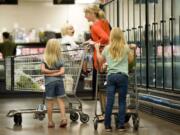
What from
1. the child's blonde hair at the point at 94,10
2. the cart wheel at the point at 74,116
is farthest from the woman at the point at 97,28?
the cart wheel at the point at 74,116

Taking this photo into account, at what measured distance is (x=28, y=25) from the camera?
1483 cm

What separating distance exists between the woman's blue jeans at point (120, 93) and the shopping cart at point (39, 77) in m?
0.93

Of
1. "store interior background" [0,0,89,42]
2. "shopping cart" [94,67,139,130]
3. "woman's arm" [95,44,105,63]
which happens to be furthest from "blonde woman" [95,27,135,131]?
"store interior background" [0,0,89,42]

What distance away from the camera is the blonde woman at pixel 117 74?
6.53m

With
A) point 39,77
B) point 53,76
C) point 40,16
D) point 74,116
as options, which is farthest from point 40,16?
point 53,76

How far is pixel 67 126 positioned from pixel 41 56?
1.30 meters

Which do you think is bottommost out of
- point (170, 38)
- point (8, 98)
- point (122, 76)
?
point (8, 98)

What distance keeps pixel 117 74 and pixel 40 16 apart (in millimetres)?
8786

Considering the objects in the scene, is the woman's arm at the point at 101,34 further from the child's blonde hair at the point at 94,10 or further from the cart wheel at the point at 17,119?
the cart wheel at the point at 17,119

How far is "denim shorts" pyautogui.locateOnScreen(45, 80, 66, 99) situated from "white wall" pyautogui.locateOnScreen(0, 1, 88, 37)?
7882 mm

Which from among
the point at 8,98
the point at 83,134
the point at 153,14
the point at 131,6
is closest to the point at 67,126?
the point at 83,134

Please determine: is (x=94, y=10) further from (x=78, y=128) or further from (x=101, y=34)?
→ (x=78, y=128)

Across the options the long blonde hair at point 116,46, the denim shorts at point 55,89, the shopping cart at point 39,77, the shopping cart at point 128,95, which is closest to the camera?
the long blonde hair at point 116,46

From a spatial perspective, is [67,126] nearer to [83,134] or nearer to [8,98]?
[83,134]
